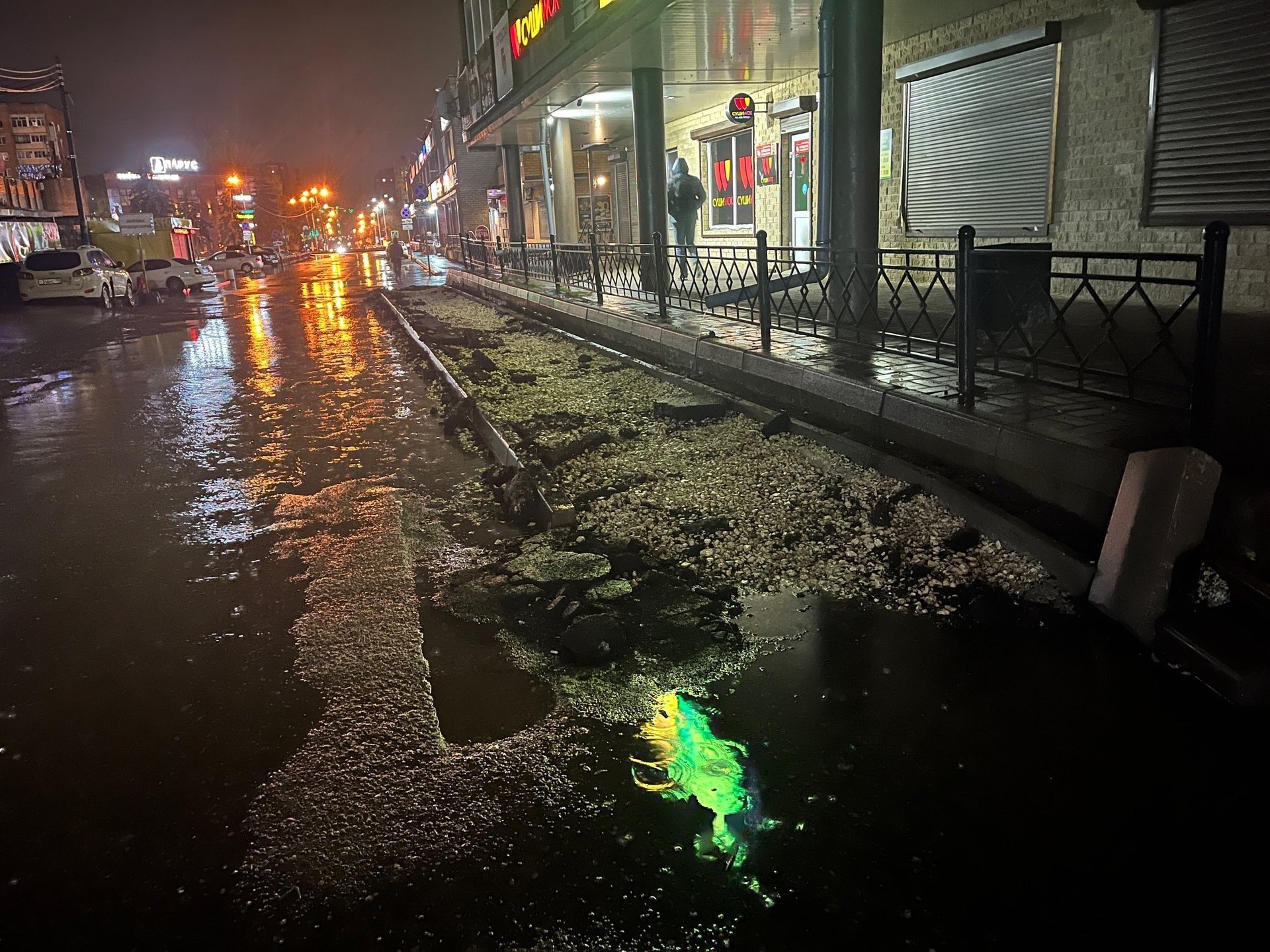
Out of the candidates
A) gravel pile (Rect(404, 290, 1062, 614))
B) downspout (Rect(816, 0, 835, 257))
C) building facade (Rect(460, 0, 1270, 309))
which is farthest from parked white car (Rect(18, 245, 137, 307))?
downspout (Rect(816, 0, 835, 257))

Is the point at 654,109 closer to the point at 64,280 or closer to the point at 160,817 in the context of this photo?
the point at 160,817

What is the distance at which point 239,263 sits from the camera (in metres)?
54.7

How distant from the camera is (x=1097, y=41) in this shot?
35.1ft

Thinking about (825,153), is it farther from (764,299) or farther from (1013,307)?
(1013,307)

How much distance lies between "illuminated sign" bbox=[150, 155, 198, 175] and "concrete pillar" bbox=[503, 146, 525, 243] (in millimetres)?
86929

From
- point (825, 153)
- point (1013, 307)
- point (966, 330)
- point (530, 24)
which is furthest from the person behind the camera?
point (530, 24)

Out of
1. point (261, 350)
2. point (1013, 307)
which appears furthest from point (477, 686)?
point (261, 350)

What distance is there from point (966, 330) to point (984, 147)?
8325 millimetres

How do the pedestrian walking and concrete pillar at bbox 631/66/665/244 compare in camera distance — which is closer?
concrete pillar at bbox 631/66/665/244

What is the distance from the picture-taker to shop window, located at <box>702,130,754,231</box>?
20.7 meters

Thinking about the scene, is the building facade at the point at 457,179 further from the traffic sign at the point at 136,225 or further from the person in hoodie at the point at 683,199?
the person in hoodie at the point at 683,199

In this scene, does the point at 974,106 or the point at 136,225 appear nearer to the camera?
the point at 974,106

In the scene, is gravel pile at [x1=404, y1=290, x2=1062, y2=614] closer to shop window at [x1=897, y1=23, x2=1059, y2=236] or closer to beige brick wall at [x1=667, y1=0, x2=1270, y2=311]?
beige brick wall at [x1=667, y1=0, x2=1270, y2=311]

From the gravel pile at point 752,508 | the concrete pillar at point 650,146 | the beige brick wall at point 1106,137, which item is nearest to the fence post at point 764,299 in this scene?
the gravel pile at point 752,508
